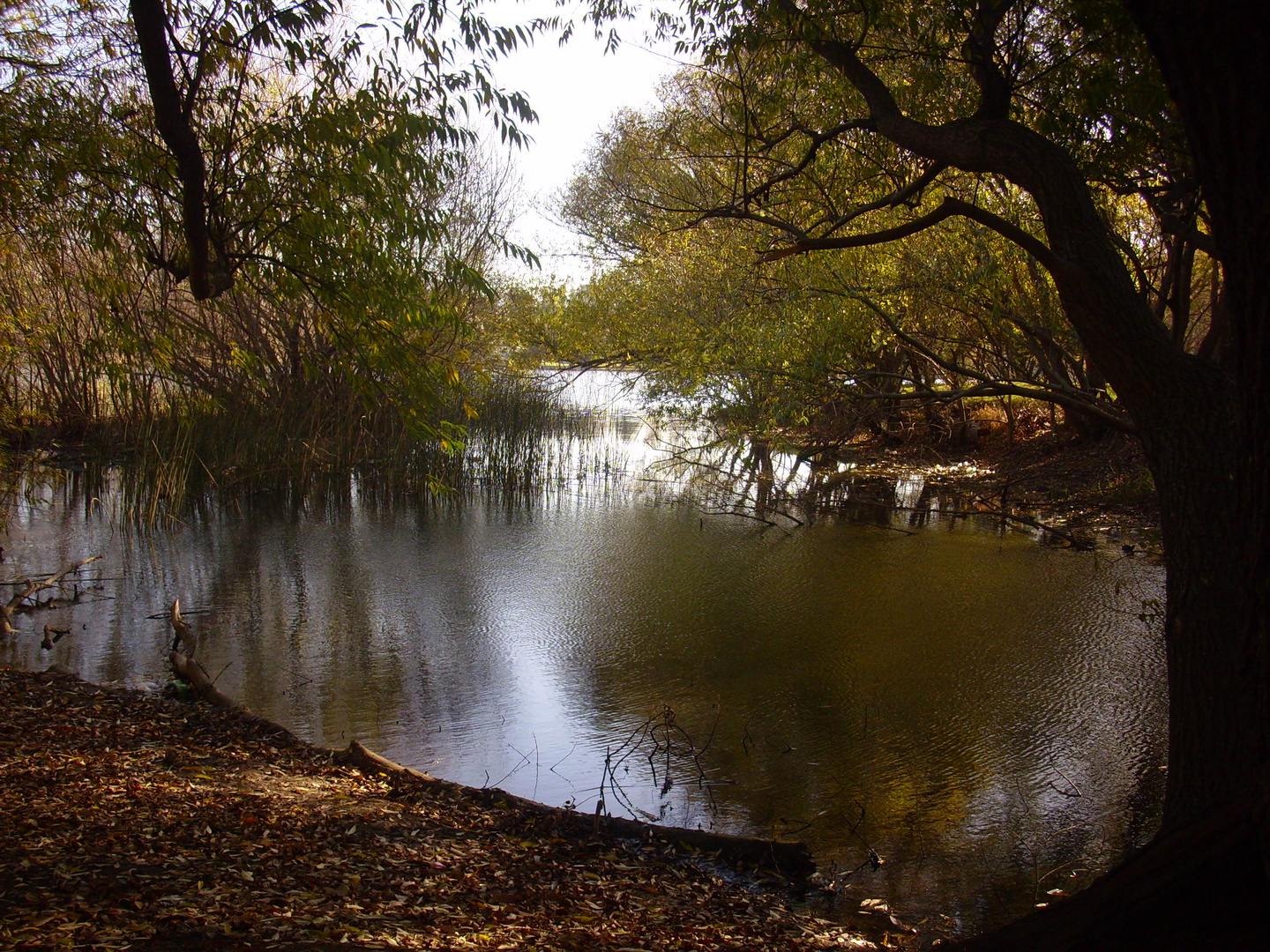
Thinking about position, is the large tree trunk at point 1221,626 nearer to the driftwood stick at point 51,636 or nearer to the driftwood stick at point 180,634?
the driftwood stick at point 180,634

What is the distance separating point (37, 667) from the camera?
4.95 metres

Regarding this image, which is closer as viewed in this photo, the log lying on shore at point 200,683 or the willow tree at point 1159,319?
the willow tree at point 1159,319

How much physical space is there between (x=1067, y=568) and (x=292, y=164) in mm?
6455

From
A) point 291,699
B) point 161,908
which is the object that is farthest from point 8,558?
point 161,908

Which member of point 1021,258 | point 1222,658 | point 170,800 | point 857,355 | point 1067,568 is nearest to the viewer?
point 1222,658

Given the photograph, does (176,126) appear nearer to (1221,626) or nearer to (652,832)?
(652,832)

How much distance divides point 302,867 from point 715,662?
10.8ft

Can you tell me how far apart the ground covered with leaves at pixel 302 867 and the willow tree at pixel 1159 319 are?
0.99 metres

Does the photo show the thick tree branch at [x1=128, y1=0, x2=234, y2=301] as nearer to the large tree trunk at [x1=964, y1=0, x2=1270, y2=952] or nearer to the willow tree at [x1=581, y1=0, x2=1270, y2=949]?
the willow tree at [x1=581, y1=0, x2=1270, y2=949]

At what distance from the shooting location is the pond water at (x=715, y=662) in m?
3.68

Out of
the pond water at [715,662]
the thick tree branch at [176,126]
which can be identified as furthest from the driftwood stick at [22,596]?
the thick tree branch at [176,126]

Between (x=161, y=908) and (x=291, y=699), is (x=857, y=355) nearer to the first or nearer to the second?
(x=291, y=699)

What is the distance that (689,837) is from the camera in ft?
10.4

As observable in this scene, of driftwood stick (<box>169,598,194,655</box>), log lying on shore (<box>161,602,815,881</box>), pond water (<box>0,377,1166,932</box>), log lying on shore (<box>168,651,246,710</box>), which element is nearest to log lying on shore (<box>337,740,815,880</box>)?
log lying on shore (<box>161,602,815,881</box>)
